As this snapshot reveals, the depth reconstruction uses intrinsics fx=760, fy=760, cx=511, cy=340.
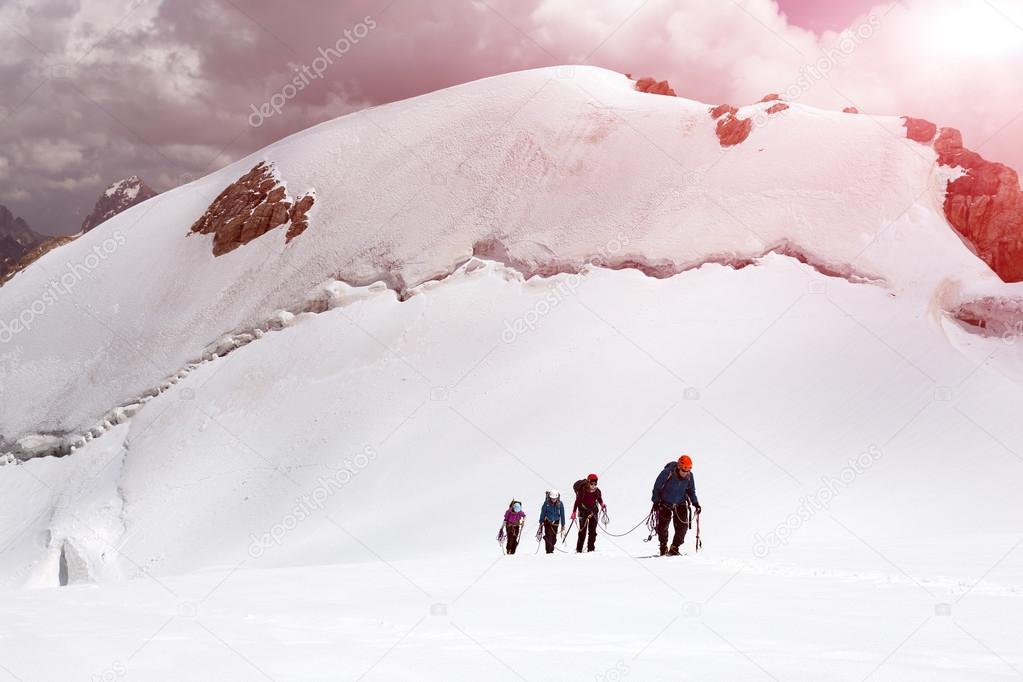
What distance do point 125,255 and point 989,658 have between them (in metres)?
55.6

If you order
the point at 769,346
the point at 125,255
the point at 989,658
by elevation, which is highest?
the point at 125,255

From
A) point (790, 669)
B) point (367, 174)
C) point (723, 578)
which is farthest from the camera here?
point (367, 174)

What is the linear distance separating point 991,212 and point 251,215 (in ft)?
140

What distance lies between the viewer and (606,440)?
93.3 feet

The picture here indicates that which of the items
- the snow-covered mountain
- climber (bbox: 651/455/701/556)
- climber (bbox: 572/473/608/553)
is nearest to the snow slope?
the snow-covered mountain

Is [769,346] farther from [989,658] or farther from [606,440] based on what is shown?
[989,658]

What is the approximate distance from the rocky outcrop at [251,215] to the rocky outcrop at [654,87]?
24311 millimetres

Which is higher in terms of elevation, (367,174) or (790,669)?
(367,174)

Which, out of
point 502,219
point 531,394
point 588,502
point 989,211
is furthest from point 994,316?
point 588,502

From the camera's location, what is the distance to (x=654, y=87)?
53781mm

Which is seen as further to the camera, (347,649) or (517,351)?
(517,351)

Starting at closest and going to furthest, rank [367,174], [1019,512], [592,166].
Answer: [1019,512]
[592,166]
[367,174]

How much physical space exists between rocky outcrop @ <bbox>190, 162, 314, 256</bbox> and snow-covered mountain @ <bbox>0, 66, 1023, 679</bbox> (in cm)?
23

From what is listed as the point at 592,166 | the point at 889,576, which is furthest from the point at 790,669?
the point at 592,166
